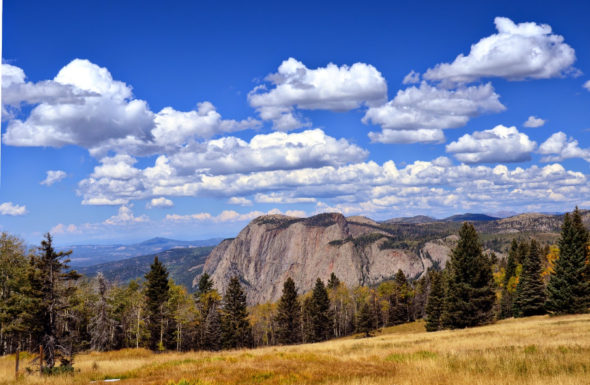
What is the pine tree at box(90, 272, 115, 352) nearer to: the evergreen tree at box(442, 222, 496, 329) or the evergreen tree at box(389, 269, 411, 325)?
the evergreen tree at box(442, 222, 496, 329)

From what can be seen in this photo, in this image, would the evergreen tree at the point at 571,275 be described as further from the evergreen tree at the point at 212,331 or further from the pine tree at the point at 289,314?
the evergreen tree at the point at 212,331

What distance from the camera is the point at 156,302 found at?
5247cm

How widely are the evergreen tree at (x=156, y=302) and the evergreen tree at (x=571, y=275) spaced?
5002 cm

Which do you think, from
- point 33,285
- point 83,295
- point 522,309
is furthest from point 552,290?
point 83,295

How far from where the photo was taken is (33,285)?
19734mm

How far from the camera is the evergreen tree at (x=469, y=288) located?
4497 centimetres

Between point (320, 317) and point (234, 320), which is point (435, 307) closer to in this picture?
point (320, 317)

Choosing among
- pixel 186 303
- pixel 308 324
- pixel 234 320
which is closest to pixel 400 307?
pixel 308 324

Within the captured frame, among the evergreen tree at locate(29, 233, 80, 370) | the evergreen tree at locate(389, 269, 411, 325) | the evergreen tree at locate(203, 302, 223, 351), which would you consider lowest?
the evergreen tree at locate(389, 269, 411, 325)

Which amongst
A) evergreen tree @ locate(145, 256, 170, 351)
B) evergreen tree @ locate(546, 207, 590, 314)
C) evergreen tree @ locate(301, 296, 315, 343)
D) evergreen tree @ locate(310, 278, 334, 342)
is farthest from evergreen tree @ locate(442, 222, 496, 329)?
evergreen tree @ locate(301, 296, 315, 343)

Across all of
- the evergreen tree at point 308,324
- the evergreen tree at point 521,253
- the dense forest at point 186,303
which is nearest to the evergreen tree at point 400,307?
the evergreen tree at point 308,324

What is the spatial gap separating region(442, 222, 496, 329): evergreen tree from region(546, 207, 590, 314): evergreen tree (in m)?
8.59

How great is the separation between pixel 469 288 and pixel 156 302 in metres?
40.0

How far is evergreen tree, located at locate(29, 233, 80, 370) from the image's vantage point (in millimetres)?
19438
